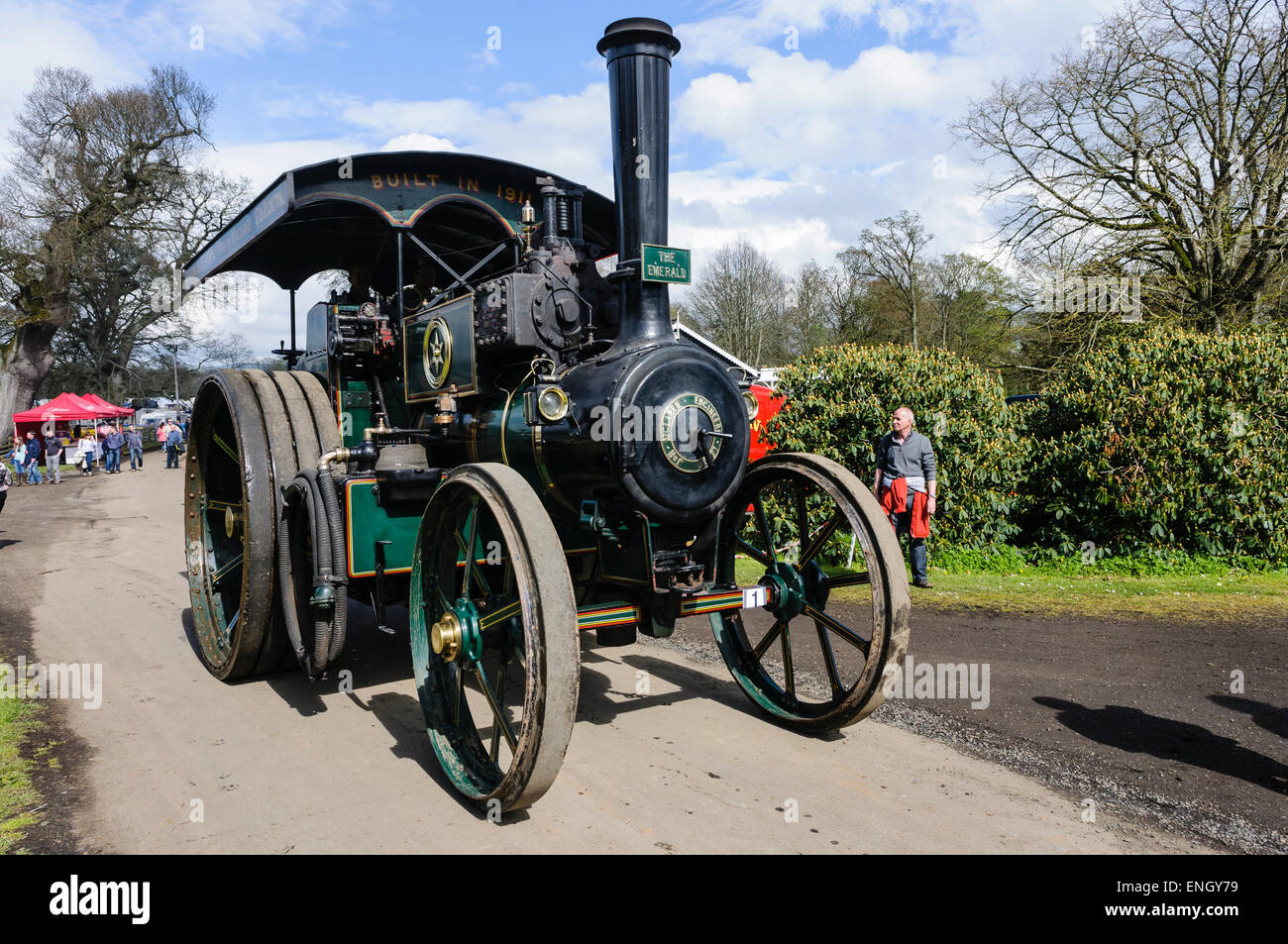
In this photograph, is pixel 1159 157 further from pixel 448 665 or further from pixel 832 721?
pixel 448 665

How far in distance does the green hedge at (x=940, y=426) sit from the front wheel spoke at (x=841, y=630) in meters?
3.94

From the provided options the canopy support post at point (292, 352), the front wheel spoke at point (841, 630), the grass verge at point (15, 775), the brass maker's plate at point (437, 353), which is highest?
the canopy support post at point (292, 352)

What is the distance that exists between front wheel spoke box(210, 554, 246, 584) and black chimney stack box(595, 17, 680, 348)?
2.84 m

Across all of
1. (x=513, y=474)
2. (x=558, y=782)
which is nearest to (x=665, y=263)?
(x=513, y=474)

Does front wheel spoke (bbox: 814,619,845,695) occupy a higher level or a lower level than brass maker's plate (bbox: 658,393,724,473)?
lower

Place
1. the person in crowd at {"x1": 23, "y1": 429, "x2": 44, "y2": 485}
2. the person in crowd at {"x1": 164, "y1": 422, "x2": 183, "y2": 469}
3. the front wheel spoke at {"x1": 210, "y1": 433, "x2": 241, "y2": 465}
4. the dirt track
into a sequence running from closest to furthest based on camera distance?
1. the dirt track
2. the front wheel spoke at {"x1": 210, "y1": 433, "x2": 241, "y2": 465}
3. the person in crowd at {"x1": 23, "y1": 429, "x2": 44, "y2": 485}
4. the person in crowd at {"x1": 164, "y1": 422, "x2": 183, "y2": 469}

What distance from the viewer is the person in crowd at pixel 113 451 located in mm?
23266

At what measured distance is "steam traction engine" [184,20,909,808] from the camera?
3.37 meters

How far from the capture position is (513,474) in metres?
3.17

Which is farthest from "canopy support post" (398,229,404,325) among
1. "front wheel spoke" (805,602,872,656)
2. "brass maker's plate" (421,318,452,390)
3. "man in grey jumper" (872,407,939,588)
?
"man in grey jumper" (872,407,939,588)

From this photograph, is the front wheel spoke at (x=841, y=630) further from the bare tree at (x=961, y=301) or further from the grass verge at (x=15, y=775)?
the bare tree at (x=961, y=301)

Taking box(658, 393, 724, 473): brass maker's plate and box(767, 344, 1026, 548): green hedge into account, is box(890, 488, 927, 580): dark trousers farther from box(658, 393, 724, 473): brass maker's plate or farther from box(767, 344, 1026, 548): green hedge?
box(658, 393, 724, 473): brass maker's plate

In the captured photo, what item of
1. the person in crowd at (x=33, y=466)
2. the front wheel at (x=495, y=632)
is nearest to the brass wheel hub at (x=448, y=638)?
the front wheel at (x=495, y=632)

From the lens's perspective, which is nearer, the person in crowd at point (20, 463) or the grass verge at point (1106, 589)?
the grass verge at point (1106, 589)
